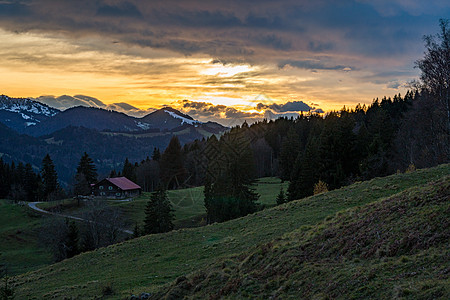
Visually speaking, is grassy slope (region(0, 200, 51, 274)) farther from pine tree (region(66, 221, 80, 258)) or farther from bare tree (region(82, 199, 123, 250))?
bare tree (region(82, 199, 123, 250))

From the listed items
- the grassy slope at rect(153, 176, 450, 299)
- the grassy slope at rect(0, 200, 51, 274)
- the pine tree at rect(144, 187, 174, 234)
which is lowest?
the grassy slope at rect(0, 200, 51, 274)

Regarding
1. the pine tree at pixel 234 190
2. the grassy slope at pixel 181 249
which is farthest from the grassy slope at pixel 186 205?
the grassy slope at pixel 181 249

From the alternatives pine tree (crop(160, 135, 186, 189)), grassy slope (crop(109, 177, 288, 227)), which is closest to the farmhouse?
grassy slope (crop(109, 177, 288, 227))

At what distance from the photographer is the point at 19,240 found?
2383 inches

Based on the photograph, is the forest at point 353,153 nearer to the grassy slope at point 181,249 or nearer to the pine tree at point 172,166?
the grassy slope at point 181,249

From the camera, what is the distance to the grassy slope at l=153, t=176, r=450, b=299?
9672mm

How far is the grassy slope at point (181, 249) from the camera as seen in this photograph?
20078 millimetres

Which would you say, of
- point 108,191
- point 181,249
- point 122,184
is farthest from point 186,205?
point 181,249

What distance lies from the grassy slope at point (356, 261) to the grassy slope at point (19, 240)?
4166 cm

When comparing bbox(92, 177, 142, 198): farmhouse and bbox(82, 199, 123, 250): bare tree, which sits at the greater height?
bbox(92, 177, 142, 198): farmhouse

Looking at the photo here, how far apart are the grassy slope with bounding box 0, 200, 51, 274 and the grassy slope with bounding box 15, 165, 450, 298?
24402 millimetres

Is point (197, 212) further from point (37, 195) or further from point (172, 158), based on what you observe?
point (37, 195)

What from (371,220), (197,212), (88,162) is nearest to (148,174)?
(88,162)

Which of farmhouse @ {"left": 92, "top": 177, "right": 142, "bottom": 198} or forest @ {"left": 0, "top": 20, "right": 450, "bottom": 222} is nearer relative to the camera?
forest @ {"left": 0, "top": 20, "right": 450, "bottom": 222}
